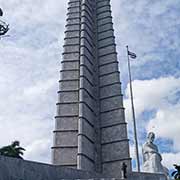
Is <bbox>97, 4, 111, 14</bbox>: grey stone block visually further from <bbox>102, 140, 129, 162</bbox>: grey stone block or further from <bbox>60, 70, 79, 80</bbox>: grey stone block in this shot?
<bbox>102, 140, 129, 162</bbox>: grey stone block

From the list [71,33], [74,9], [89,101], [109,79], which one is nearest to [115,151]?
[89,101]

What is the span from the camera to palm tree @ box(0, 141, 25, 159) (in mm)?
27002

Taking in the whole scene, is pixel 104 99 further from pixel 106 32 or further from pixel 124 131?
pixel 106 32

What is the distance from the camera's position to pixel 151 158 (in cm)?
2578

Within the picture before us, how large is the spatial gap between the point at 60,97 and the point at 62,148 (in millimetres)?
5306

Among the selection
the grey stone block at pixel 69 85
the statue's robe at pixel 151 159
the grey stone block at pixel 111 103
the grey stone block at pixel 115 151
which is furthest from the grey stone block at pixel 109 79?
the statue's robe at pixel 151 159

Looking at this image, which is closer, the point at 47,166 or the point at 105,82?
the point at 47,166

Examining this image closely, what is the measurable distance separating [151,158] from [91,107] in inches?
405

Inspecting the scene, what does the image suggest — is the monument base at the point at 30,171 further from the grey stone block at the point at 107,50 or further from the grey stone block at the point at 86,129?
the grey stone block at the point at 107,50

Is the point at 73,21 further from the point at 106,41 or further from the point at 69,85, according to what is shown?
the point at 69,85

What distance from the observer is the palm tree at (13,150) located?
1063 inches

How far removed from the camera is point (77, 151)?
30875 millimetres

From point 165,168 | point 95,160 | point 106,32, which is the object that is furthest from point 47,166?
point 106,32

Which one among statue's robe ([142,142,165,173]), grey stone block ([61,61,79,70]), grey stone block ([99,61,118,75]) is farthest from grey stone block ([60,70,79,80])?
statue's robe ([142,142,165,173])
